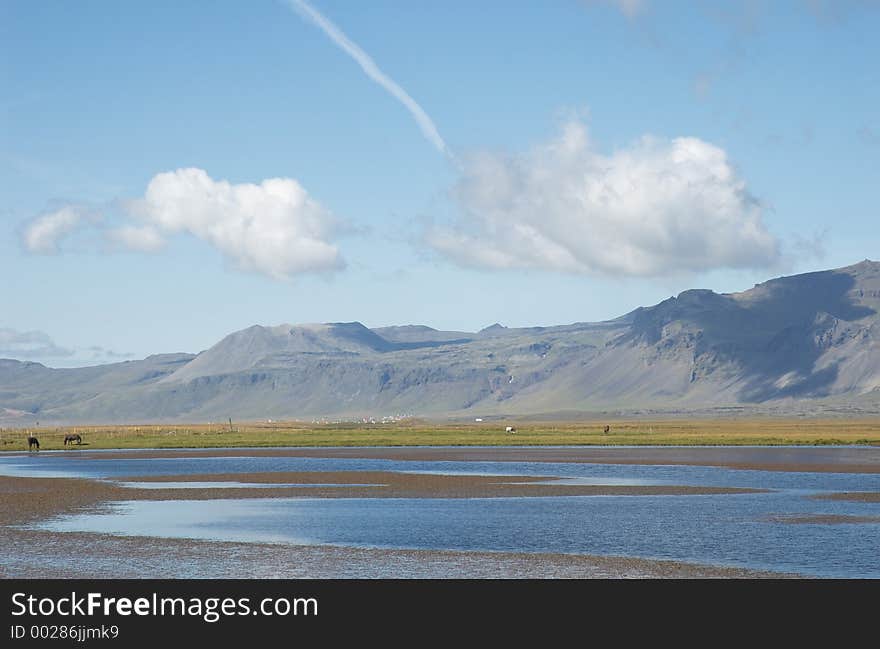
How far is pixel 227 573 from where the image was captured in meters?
37.1

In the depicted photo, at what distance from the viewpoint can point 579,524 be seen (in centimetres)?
5091

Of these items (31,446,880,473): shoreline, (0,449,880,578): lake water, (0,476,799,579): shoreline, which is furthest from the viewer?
(31,446,880,473): shoreline

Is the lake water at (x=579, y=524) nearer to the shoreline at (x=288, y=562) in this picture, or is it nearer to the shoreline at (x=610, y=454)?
the shoreline at (x=288, y=562)

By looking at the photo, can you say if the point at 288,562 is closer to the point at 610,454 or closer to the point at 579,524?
the point at 579,524

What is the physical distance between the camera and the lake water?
42219 millimetres

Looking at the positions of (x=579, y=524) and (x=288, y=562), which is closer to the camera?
(x=288, y=562)

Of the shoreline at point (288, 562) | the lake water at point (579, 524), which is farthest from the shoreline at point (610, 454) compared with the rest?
the shoreline at point (288, 562)

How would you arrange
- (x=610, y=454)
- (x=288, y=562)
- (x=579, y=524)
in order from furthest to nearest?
(x=610, y=454) → (x=579, y=524) → (x=288, y=562)

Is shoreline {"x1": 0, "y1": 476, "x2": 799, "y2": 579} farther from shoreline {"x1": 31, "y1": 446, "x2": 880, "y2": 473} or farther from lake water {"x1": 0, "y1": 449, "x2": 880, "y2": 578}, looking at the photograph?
shoreline {"x1": 31, "y1": 446, "x2": 880, "y2": 473}

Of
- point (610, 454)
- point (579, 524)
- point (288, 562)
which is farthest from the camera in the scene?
point (610, 454)

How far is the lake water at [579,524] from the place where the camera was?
42.2m

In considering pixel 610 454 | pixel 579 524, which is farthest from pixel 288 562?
pixel 610 454

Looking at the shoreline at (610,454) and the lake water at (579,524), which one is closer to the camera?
the lake water at (579,524)

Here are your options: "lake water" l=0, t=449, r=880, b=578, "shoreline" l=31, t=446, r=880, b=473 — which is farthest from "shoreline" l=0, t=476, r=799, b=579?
"shoreline" l=31, t=446, r=880, b=473
